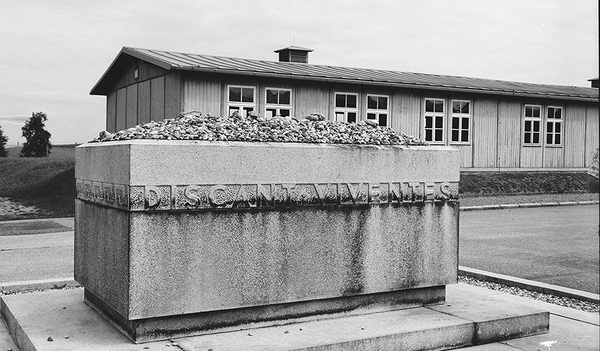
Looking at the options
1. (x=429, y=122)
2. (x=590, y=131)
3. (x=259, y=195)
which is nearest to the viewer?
(x=259, y=195)

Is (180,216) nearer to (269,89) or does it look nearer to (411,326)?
(411,326)

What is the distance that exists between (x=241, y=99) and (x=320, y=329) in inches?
692

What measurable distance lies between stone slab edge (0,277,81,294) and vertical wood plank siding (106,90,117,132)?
2103 centimetres

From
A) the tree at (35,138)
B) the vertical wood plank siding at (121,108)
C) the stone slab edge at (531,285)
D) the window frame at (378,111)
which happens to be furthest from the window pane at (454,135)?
the tree at (35,138)

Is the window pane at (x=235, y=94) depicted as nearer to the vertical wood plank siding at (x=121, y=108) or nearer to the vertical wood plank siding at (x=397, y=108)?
the vertical wood plank siding at (x=397, y=108)

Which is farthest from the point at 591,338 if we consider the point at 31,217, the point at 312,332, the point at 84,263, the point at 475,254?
the point at 31,217

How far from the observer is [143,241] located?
4387 millimetres

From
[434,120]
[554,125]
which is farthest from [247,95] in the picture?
[554,125]

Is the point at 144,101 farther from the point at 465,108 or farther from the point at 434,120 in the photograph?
the point at 465,108

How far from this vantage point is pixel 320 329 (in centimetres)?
483

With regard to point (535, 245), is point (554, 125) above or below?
above

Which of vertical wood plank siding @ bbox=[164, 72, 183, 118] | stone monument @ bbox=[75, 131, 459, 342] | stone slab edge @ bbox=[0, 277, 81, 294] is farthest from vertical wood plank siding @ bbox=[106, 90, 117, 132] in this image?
stone monument @ bbox=[75, 131, 459, 342]

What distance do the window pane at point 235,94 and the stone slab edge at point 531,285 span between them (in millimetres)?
14173

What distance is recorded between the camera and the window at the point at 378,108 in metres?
24.2
